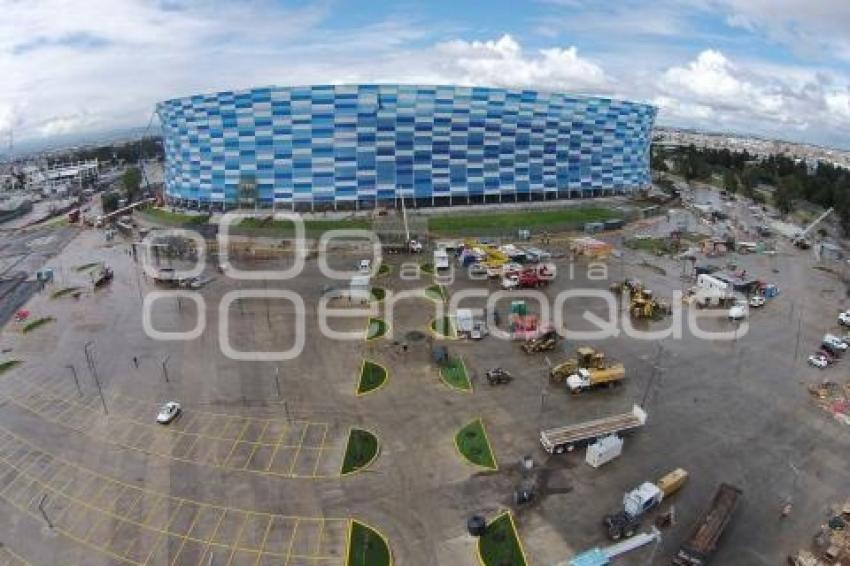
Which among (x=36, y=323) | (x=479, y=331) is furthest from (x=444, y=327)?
(x=36, y=323)

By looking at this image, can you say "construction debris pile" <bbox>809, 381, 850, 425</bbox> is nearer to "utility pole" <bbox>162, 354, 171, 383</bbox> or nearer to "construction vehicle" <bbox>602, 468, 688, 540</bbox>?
"construction vehicle" <bbox>602, 468, 688, 540</bbox>

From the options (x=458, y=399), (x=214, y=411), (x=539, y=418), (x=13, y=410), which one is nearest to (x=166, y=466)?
(x=214, y=411)

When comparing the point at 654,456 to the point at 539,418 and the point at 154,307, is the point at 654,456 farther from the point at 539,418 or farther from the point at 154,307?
the point at 154,307

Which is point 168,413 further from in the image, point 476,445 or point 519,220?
point 519,220

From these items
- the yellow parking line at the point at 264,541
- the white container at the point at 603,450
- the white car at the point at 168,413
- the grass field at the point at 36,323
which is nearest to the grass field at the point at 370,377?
the white car at the point at 168,413

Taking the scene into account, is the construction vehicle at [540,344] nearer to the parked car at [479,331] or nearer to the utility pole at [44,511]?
the parked car at [479,331]

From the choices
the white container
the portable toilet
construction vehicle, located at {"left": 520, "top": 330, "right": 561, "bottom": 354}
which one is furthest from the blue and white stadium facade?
the white container
